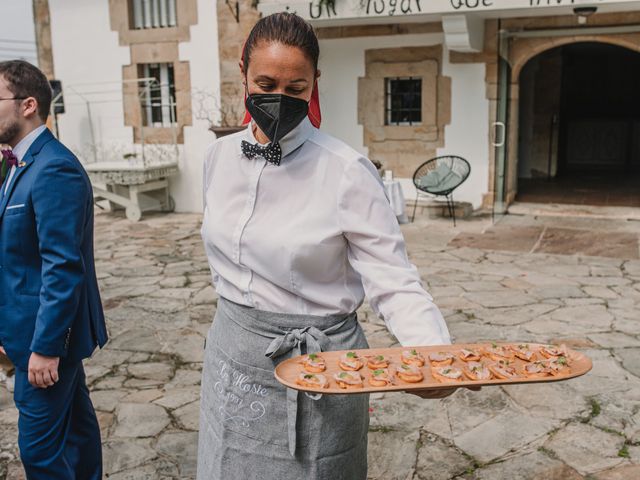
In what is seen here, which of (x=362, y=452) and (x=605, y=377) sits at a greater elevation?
(x=362, y=452)

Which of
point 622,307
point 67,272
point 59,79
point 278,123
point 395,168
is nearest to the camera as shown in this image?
point 278,123

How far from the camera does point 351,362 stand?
157 cm

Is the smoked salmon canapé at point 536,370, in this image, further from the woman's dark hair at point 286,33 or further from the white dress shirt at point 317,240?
the woman's dark hair at point 286,33

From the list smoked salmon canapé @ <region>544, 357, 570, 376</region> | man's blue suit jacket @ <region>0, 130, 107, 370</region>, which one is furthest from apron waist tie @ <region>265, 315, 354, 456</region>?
man's blue suit jacket @ <region>0, 130, 107, 370</region>

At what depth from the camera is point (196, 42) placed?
413 inches

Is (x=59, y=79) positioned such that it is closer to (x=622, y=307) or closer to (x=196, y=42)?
(x=196, y=42)

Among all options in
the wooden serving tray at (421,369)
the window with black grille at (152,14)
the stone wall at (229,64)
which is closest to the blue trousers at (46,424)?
the wooden serving tray at (421,369)

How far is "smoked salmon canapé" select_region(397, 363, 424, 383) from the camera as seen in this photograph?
1.52 m

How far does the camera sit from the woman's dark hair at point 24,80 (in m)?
2.21

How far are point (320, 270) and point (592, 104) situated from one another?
15354mm

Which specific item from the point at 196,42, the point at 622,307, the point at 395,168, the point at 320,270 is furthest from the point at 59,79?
the point at 320,270

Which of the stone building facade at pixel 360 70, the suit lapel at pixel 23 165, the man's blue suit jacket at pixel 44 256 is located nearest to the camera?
the man's blue suit jacket at pixel 44 256

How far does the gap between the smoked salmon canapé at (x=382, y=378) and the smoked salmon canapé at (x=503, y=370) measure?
25cm

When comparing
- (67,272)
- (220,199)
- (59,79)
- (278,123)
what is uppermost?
(59,79)
